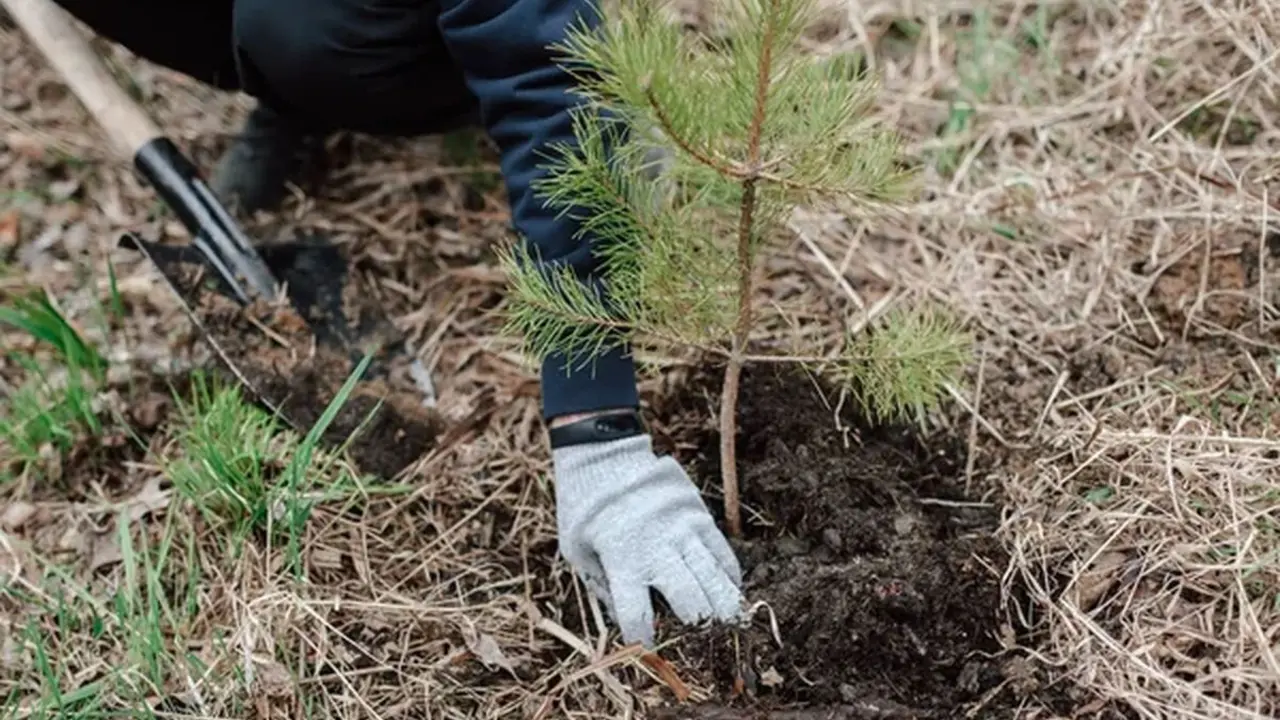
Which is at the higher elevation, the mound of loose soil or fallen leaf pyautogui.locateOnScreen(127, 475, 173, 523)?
fallen leaf pyautogui.locateOnScreen(127, 475, 173, 523)

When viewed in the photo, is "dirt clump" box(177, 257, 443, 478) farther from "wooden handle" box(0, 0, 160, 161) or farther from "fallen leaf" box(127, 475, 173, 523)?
"wooden handle" box(0, 0, 160, 161)

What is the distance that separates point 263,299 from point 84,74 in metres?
0.47

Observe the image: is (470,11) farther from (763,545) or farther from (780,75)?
(763,545)

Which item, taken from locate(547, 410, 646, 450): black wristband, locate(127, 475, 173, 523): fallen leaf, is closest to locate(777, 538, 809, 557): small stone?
locate(547, 410, 646, 450): black wristband

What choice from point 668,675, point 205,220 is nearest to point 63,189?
point 205,220

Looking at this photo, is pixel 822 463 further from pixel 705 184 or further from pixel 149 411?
pixel 149 411

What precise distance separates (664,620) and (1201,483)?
604mm

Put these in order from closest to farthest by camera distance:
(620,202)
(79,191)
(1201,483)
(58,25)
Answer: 1. (620,202)
2. (1201,483)
3. (58,25)
4. (79,191)

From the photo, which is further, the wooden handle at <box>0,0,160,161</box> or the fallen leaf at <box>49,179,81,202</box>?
the fallen leaf at <box>49,179,81,202</box>

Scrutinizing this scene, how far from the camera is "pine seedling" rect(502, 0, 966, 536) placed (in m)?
1.12

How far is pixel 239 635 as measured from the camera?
1.46 meters

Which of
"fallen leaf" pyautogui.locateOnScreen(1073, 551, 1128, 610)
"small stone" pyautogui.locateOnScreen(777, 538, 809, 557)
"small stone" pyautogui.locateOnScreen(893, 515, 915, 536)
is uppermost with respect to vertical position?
"small stone" pyautogui.locateOnScreen(893, 515, 915, 536)

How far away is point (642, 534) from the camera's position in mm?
1412

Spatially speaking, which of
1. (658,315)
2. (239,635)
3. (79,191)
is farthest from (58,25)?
(658,315)
